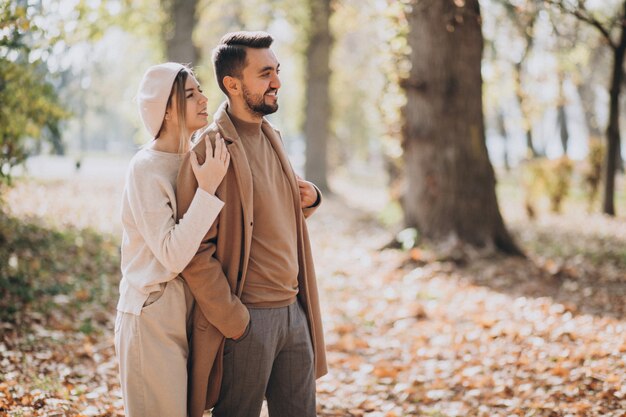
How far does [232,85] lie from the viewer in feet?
10.1

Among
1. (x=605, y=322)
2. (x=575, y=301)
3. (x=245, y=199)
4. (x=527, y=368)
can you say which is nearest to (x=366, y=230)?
(x=575, y=301)

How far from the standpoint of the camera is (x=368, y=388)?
5531 millimetres

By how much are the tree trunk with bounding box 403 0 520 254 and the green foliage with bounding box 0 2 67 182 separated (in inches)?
209

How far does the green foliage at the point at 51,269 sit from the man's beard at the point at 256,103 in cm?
421

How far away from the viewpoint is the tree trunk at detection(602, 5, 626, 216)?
42.2 feet

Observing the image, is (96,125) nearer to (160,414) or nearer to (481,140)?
(481,140)

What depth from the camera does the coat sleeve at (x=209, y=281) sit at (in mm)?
2854

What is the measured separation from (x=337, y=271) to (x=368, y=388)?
4422 mm

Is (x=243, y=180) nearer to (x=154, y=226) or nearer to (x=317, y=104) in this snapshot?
(x=154, y=226)

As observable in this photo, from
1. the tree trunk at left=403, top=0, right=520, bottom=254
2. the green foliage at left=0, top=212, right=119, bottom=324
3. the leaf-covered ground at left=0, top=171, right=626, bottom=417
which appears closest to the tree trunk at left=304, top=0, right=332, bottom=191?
the leaf-covered ground at left=0, top=171, right=626, bottom=417

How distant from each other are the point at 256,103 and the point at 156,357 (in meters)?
1.27

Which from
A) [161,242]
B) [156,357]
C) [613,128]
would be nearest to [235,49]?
[161,242]

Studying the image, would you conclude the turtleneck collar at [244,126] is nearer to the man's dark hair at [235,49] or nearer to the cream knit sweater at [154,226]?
the man's dark hair at [235,49]

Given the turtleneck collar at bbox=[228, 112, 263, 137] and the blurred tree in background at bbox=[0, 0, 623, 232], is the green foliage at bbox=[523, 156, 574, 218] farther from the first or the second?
the turtleneck collar at bbox=[228, 112, 263, 137]
